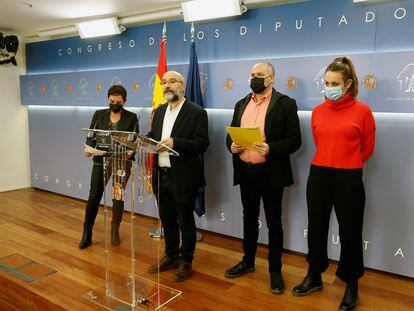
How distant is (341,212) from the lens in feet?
7.66

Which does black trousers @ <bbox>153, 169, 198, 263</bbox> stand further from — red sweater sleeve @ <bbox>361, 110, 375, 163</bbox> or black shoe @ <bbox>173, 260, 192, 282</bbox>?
red sweater sleeve @ <bbox>361, 110, 375, 163</bbox>

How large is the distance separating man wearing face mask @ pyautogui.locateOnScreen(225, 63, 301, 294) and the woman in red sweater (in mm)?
203

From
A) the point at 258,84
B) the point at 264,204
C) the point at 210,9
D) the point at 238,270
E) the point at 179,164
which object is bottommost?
the point at 238,270

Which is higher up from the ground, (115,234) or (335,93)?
(335,93)

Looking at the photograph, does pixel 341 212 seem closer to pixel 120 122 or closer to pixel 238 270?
pixel 238 270

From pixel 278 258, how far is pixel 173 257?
839 millimetres

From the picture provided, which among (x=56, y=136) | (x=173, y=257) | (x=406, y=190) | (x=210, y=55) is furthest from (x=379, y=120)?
(x=56, y=136)

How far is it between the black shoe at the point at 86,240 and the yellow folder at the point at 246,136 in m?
1.83

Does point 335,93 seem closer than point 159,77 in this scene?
Yes

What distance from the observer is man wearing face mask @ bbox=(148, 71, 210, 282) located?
2654 mm

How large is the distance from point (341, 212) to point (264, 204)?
0.55 m

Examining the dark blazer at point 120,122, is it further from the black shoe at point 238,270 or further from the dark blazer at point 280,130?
the black shoe at point 238,270

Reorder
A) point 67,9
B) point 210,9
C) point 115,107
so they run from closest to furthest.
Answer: point 115,107
point 210,9
point 67,9

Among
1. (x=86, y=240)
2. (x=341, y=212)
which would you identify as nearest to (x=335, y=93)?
(x=341, y=212)
